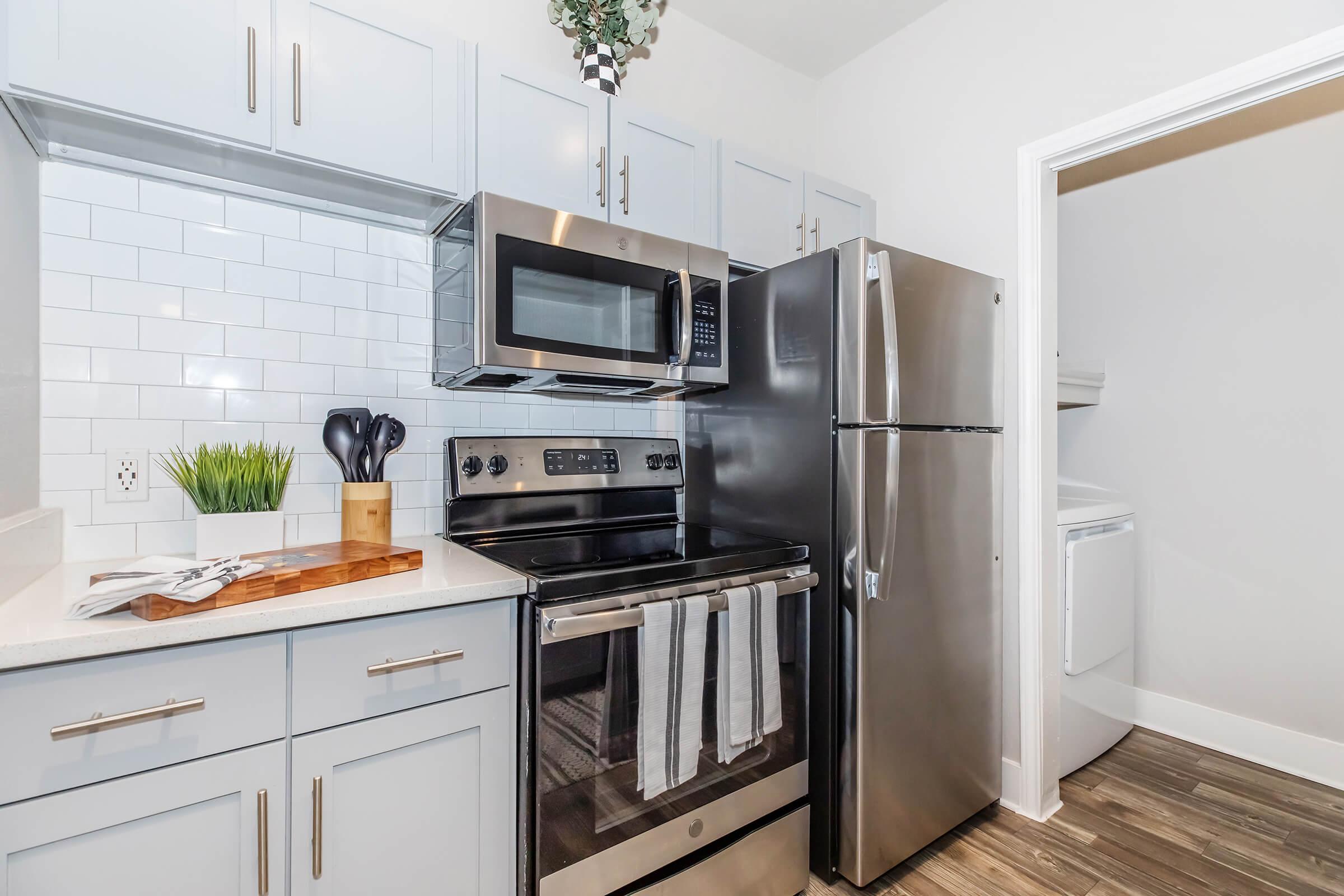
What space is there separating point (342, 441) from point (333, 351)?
0.26 metres

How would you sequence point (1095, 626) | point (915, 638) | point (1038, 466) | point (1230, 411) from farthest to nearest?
point (1230, 411), point (1095, 626), point (1038, 466), point (915, 638)

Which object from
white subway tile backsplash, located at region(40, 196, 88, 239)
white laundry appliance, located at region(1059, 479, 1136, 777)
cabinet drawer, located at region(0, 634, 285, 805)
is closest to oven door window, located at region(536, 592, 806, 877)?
cabinet drawer, located at region(0, 634, 285, 805)

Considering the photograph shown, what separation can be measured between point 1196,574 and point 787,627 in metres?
2.23

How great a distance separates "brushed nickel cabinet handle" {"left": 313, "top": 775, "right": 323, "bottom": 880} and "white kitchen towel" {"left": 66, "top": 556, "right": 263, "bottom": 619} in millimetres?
377

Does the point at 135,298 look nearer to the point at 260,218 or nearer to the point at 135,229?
the point at 135,229

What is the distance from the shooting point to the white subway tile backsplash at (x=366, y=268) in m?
1.71

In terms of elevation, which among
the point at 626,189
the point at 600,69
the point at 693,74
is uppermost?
the point at 693,74

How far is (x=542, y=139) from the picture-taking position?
171 centimetres

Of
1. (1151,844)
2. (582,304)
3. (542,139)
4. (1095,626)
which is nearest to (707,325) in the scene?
(582,304)

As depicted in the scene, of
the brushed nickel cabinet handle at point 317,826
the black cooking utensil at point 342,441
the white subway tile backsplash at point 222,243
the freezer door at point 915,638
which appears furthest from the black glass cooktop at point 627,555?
the white subway tile backsplash at point 222,243

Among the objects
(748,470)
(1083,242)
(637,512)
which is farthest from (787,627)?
(1083,242)

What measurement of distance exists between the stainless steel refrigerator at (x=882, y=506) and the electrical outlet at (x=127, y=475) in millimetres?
1537

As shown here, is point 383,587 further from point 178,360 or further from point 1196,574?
point 1196,574

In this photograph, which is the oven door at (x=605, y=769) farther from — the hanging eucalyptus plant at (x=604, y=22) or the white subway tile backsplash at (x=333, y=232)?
the hanging eucalyptus plant at (x=604, y=22)
